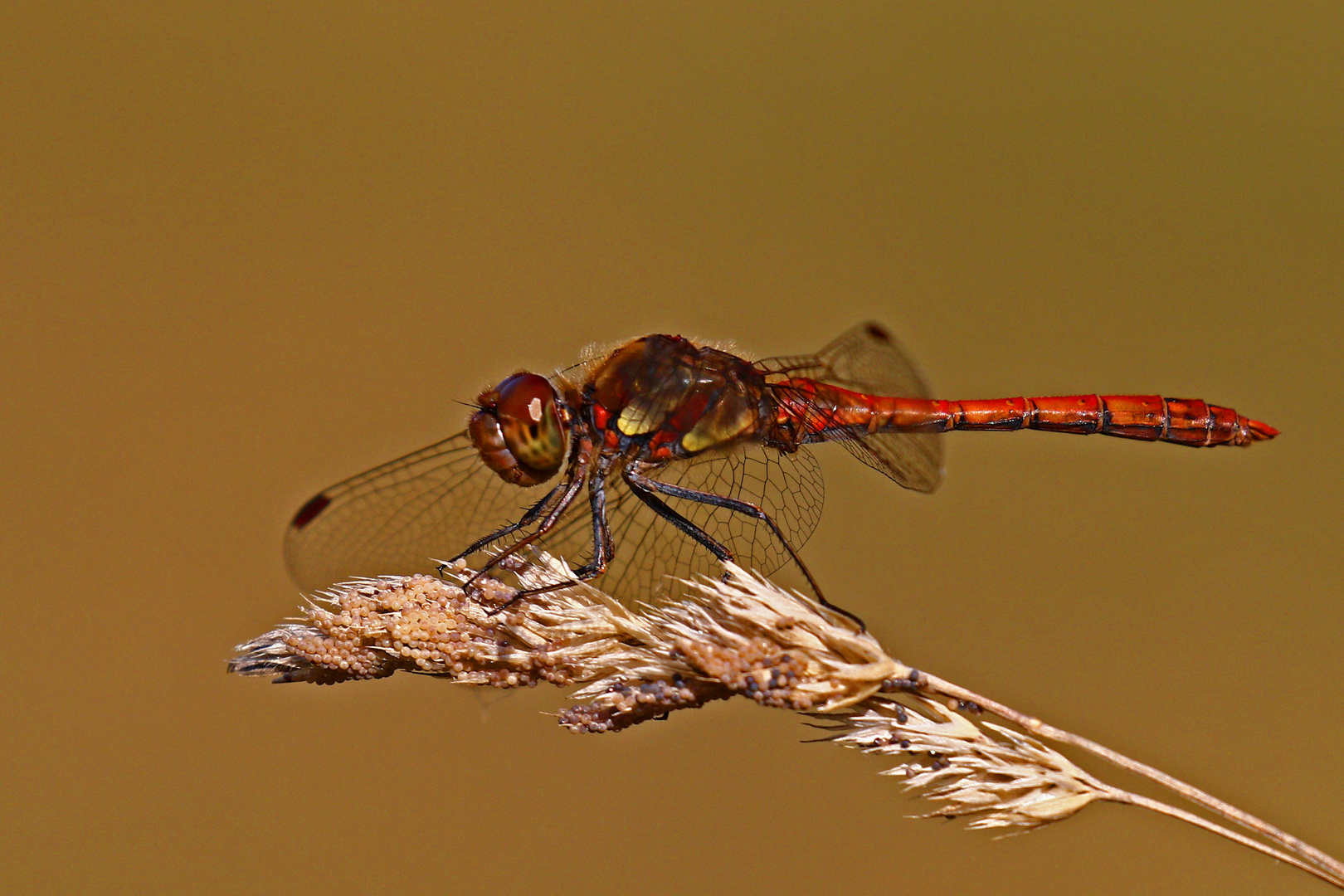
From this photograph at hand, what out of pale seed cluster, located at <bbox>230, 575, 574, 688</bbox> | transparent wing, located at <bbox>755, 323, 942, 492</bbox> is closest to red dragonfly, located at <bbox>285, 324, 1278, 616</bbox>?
transparent wing, located at <bbox>755, 323, 942, 492</bbox>

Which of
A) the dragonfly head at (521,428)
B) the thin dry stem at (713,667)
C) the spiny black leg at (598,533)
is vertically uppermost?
the dragonfly head at (521,428)

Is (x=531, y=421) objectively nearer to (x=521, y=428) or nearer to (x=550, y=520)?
(x=521, y=428)

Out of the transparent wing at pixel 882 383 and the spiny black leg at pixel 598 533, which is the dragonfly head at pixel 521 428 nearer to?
the spiny black leg at pixel 598 533

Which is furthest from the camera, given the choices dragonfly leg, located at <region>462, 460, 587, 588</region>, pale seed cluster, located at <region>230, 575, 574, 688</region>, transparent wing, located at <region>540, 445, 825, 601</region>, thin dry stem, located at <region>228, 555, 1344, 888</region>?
transparent wing, located at <region>540, 445, 825, 601</region>

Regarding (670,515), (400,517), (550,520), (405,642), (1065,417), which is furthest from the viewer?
(1065,417)

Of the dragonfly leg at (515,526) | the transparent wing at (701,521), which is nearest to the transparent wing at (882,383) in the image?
the transparent wing at (701,521)

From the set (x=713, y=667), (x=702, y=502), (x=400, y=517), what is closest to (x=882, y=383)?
(x=702, y=502)

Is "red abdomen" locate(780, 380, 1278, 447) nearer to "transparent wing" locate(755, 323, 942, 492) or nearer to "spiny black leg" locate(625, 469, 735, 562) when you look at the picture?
"transparent wing" locate(755, 323, 942, 492)
